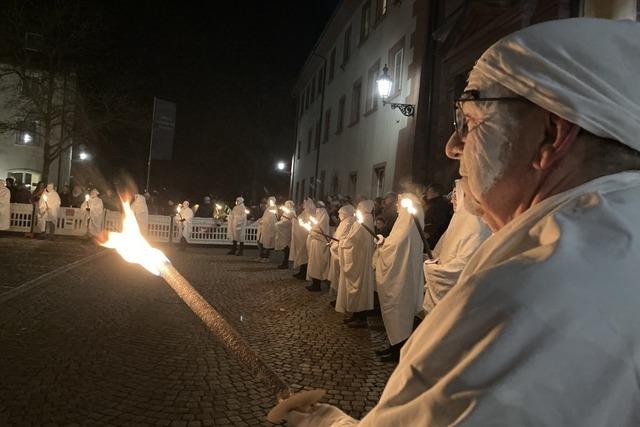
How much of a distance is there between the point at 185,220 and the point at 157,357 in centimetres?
1509

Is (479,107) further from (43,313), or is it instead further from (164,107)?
(164,107)

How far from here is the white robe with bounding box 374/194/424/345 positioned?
22.1ft

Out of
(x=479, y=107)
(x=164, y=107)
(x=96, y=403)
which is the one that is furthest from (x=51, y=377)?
(x=164, y=107)

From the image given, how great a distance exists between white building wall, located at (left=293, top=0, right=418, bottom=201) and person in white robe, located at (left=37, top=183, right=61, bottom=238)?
1231 centimetres

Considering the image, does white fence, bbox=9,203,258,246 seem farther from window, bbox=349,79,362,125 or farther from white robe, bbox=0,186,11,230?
window, bbox=349,79,362,125

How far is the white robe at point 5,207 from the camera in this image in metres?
18.7

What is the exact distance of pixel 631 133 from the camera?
105 centimetres

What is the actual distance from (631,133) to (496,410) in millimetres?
704

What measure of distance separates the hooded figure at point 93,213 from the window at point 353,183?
10.8m

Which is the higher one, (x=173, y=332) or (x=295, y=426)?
(x=295, y=426)

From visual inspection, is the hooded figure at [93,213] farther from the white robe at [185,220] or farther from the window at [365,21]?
the window at [365,21]

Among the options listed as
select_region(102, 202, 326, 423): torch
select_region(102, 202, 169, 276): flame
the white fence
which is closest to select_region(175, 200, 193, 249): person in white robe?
the white fence

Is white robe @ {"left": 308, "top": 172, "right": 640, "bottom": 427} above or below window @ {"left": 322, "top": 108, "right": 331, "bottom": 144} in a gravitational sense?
below

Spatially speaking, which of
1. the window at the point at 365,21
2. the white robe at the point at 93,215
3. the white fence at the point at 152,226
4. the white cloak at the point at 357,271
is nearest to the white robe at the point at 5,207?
the white fence at the point at 152,226
